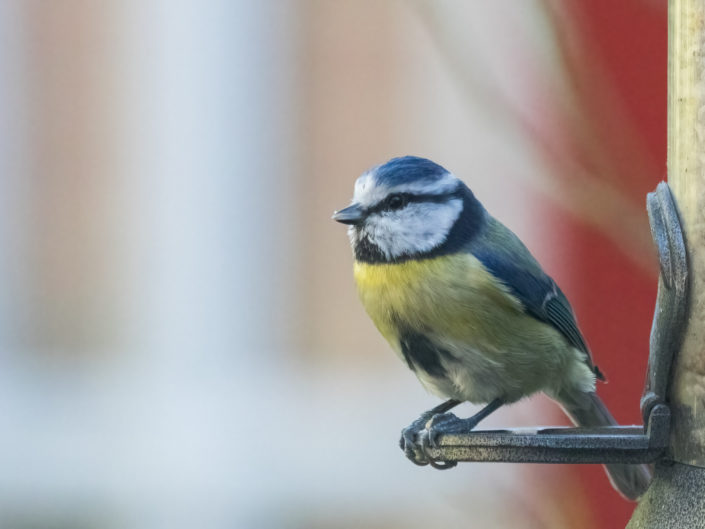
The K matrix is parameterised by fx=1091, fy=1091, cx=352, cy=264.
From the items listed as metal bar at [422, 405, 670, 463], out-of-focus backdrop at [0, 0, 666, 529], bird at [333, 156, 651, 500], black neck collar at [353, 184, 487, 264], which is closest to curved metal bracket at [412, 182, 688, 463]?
metal bar at [422, 405, 670, 463]

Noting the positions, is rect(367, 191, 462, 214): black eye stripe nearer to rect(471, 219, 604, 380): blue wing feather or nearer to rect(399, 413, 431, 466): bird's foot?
rect(471, 219, 604, 380): blue wing feather

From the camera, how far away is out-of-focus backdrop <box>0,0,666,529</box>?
3715 millimetres

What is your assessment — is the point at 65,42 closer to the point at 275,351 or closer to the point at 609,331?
the point at 275,351

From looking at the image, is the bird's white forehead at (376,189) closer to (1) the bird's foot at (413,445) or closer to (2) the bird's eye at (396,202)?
(2) the bird's eye at (396,202)

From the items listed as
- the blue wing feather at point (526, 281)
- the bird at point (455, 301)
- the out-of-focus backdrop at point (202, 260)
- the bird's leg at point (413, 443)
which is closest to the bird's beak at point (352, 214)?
the bird at point (455, 301)

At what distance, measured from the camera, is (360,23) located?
12.6ft

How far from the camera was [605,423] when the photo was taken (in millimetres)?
1742

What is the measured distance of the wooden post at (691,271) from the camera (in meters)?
1.34

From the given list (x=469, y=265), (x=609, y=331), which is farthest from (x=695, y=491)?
(x=609, y=331)

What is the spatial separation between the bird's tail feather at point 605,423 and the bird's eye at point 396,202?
1.31 feet

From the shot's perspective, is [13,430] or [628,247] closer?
[628,247]

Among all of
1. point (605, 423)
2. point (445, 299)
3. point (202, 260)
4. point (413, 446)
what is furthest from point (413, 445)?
point (202, 260)

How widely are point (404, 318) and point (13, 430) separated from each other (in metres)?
2.62

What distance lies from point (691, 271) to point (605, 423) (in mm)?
438
